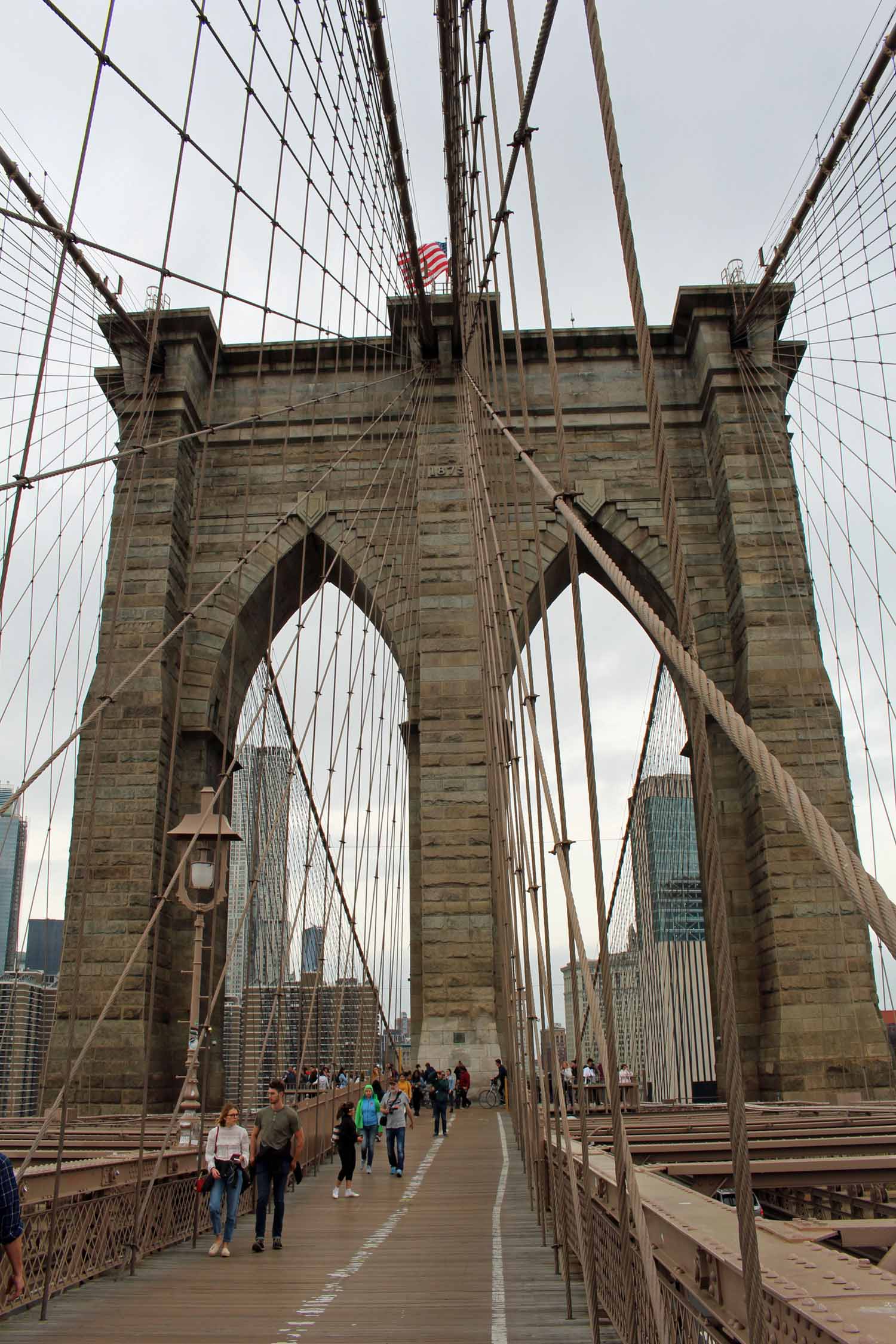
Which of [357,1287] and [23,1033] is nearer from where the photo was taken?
[357,1287]

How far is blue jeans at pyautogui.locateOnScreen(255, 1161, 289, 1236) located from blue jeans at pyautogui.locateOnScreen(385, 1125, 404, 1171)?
108 inches

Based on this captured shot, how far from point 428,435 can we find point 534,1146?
1306 cm

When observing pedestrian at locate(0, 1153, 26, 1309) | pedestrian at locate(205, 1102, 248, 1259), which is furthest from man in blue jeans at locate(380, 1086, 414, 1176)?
pedestrian at locate(0, 1153, 26, 1309)

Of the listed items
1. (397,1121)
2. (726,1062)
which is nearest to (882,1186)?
(397,1121)

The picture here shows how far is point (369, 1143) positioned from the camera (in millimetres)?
9477

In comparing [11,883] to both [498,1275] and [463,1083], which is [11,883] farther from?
[498,1275]

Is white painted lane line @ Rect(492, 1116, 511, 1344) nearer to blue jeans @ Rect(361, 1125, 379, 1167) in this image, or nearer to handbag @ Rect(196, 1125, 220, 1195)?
blue jeans @ Rect(361, 1125, 379, 1167)

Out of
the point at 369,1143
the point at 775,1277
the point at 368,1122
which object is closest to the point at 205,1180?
the point at 368,1122

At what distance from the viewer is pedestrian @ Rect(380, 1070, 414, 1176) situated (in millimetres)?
8797

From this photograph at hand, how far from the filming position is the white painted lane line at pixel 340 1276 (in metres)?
3.78

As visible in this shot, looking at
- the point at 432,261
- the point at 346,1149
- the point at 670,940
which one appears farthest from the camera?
the point at 670,940

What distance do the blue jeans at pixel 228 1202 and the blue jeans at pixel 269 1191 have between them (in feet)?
0.43

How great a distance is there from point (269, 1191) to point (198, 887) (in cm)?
263

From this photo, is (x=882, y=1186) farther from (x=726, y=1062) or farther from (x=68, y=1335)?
(x=726, y=1062)
